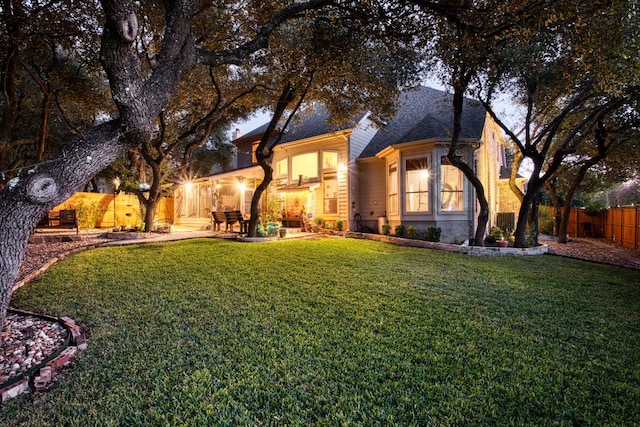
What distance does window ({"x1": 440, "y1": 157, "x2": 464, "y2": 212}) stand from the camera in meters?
12.1

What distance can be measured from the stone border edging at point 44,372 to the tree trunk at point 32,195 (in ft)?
1.82

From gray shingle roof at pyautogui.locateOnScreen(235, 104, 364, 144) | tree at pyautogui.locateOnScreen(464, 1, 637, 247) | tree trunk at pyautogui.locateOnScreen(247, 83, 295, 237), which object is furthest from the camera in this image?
gray shingle roof at pyautogui.locateOnScreen(235, 104, 364, 144)

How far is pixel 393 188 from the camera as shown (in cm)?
1368

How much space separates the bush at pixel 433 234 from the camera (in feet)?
37.6

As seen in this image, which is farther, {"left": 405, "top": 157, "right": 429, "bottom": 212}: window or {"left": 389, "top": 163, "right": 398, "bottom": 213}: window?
{"left": 389, "top": 163, "right": 398, "bottom": 213}: window

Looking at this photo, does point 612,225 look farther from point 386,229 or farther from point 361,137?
point 361,137

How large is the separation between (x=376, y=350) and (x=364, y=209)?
507 inches

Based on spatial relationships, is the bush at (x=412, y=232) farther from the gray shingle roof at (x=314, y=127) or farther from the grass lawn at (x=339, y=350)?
the gray shingle roof at (x=314, y=127)

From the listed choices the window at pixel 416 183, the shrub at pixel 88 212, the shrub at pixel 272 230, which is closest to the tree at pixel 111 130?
the shrub at pixel 272 230

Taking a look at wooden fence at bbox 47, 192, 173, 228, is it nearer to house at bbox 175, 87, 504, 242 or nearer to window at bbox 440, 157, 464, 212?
house at bbox 175, 87, 504, 242

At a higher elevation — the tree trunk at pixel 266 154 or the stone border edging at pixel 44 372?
the tree trunk at pixel 266 154

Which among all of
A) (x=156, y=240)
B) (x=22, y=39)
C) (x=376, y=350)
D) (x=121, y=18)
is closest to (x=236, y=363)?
(x=376, y=350)

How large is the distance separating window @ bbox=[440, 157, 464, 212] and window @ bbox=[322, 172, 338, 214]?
5.51 metres

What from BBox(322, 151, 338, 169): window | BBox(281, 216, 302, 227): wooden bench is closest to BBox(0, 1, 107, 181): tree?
BBox(281, 216, 302, 227): wooden bench
